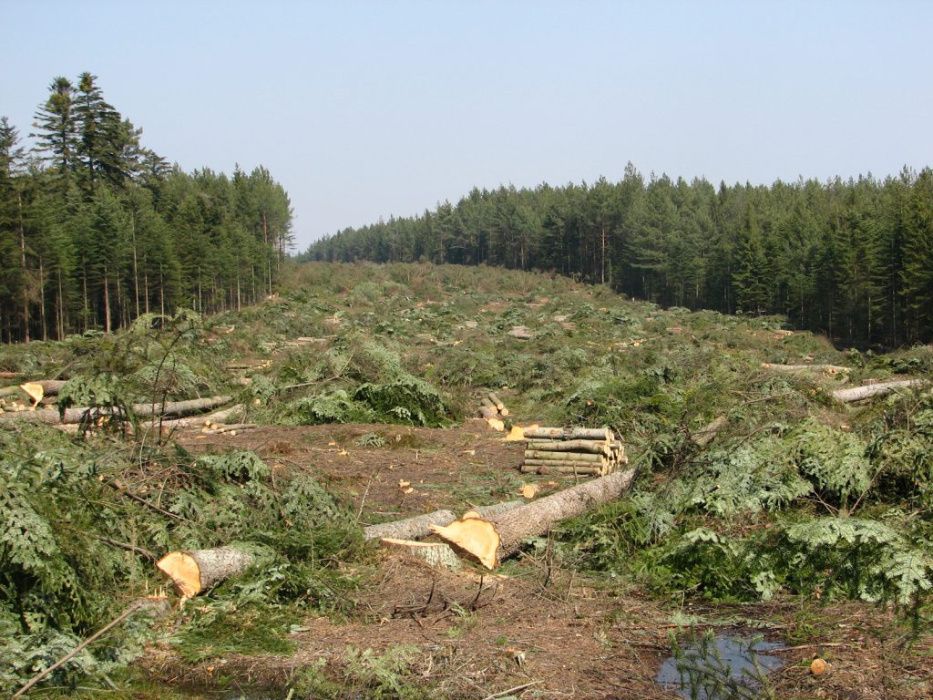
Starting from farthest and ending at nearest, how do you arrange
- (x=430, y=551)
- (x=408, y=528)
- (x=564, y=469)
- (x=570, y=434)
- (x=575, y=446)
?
(x=570, y=434) → (x=575, y=446) → (x=564, y=469) → (x=408, y=528) → (x=430, y=551)

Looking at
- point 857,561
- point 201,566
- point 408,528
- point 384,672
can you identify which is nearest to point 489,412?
point 408,528

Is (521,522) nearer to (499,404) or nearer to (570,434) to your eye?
(570,434)

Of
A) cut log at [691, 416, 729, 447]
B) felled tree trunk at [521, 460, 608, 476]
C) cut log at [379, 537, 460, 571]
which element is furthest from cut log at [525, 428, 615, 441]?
cut log at [379, 537, 460, 571]

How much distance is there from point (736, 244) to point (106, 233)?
42.6m

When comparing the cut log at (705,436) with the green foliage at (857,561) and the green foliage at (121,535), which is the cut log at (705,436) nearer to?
the green foliage at (857,561)

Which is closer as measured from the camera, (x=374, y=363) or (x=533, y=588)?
(x=533, y=588)

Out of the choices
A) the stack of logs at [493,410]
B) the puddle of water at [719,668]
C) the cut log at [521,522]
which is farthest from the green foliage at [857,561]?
the stack of logs at [493,410]

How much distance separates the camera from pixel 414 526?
8977 mm

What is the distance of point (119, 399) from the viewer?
27.4ft

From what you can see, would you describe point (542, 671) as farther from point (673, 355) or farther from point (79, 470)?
point (673, 355)

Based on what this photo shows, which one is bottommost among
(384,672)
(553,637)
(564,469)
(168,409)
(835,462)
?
(553,637)

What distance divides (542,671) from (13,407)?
15.0 m

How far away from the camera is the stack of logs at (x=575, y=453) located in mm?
12547

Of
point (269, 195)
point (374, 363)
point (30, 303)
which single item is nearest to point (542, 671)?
point (374, 363)
